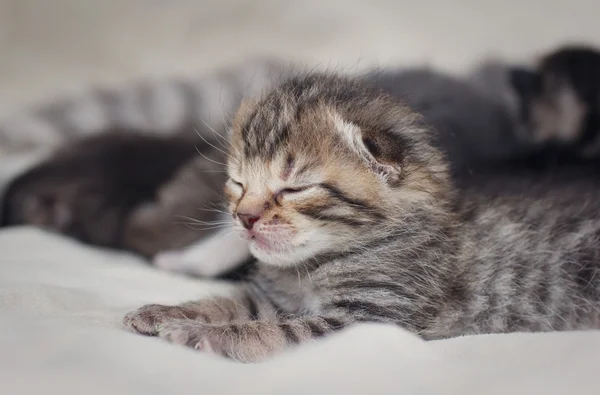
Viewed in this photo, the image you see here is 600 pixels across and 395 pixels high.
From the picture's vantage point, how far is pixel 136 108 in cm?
209

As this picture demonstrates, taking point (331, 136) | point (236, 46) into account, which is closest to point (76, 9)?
point (236, 46)

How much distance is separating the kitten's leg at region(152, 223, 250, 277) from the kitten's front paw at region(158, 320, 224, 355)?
48 cm

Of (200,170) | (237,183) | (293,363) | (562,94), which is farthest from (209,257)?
(562,94)

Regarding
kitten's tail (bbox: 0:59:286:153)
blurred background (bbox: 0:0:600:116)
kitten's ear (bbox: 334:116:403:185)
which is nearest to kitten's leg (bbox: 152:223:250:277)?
kitten's ear (bbox: 334:116:403:185)

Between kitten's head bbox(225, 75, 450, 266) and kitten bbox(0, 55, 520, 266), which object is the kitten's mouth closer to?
kitten's head bbox(225, 75, 450, 266)

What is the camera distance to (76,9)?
2111 millimetres

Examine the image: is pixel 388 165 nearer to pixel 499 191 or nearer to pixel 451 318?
pixel 451 318

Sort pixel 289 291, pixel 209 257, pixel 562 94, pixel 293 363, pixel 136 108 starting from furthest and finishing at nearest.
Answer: pixel 136 108 < pixel 562 94 < pixel 209 257 < pixel 289 291 < pixel 293 363

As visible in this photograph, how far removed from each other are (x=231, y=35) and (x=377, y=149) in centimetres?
129

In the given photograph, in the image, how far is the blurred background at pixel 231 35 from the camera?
6.47 ft

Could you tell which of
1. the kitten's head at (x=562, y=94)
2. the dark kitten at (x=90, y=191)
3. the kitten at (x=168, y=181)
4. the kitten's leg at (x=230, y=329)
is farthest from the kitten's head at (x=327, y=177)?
the kitten's head at (x=562, y=94)

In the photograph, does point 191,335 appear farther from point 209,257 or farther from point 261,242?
point 209,257

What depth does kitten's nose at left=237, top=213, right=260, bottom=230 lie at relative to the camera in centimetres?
102

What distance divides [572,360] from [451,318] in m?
0.25
